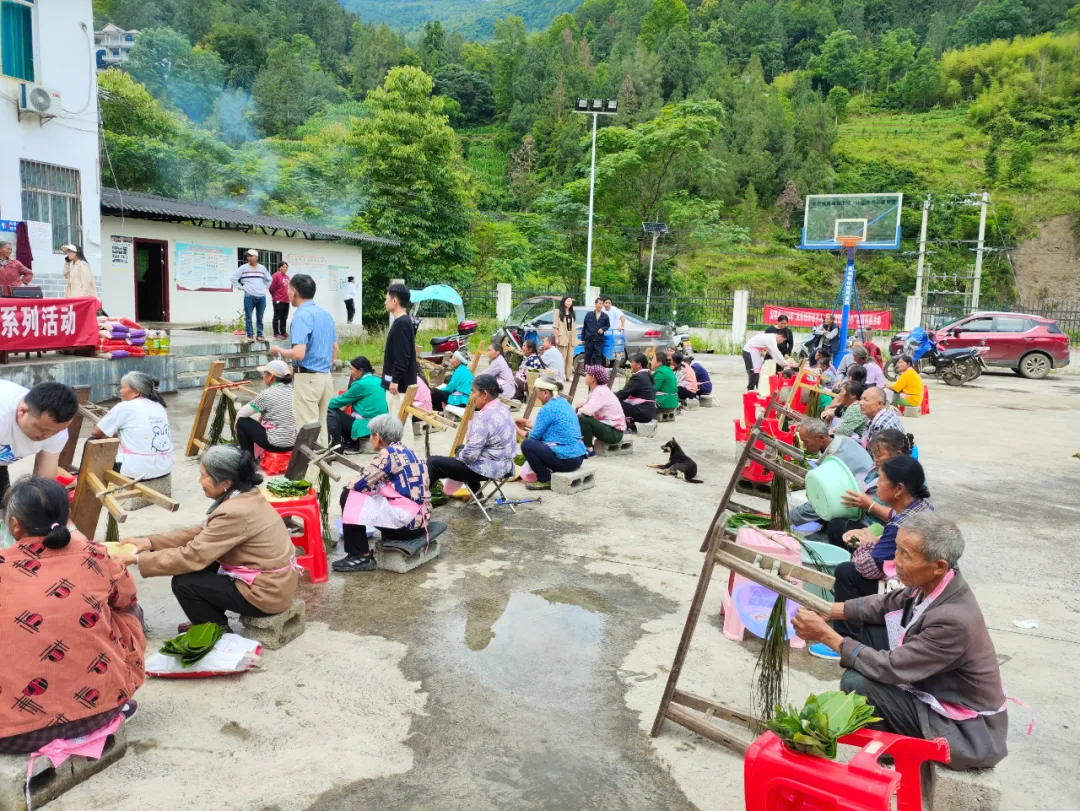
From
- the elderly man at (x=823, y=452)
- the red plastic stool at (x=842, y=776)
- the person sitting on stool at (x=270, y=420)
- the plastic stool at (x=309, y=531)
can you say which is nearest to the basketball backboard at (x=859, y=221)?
the elderly man at (x=823, y=452)

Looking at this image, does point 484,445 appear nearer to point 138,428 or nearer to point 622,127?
point 138,428

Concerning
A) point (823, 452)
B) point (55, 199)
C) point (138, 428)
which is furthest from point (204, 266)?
point (823, 452)

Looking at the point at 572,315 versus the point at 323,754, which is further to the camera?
the point at 572,315

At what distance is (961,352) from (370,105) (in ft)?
64.1

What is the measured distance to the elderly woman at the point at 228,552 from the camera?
13.1 ft

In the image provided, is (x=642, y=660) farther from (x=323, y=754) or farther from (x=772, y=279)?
(x=772, y=279)

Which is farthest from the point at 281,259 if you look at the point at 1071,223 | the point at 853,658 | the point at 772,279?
the point at 1071,223

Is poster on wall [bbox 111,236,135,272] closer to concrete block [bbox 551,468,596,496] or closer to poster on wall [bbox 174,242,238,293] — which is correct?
poster on wall [bbox 174,242,238,293]

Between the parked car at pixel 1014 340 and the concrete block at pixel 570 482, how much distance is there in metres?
13.8

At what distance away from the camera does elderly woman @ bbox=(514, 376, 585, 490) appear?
301 inches

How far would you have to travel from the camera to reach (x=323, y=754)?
3418 millimetres

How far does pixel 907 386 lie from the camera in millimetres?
11359

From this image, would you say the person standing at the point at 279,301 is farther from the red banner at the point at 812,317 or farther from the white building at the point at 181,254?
the red banner at the point at 812,317

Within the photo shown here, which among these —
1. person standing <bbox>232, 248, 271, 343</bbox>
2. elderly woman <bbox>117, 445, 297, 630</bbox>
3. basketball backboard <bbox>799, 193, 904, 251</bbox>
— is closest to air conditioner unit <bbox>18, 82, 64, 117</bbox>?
person standing <bbox>232, 248, 271, 343</bbox>
